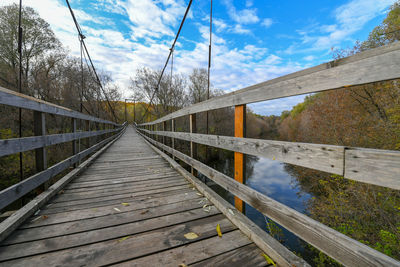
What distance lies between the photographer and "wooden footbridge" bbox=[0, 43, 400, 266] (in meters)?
0.70

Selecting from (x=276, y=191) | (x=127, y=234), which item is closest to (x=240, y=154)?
(x=127, y=234)

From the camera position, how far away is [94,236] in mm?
1215

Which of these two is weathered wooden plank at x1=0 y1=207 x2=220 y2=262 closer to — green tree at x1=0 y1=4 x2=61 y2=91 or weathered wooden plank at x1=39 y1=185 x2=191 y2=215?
weathered wooden plank at x1=39 y1=185 x2=191 y2=215

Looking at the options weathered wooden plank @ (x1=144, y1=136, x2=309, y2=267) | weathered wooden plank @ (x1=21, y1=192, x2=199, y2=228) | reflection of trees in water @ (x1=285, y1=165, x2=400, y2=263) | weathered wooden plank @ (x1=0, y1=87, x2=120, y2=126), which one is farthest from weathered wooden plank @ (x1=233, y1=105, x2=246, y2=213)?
reflection of trees in water @ (x1=285, y1=165, x2=400, y2=263)

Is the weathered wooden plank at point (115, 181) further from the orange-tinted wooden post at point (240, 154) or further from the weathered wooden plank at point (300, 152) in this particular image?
the weathered wooden plank at point (300, 152)

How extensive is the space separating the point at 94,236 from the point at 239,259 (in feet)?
3.36

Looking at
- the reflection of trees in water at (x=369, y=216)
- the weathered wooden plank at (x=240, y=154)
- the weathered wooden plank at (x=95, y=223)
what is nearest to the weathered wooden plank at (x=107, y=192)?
the weathered wooden plank at (x=95, y=223)

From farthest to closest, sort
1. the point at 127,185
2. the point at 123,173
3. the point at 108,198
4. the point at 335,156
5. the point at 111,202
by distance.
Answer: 1. the point at 123,173
2. the point at 127,185
3. the point at 108,198
4. the point at 111,202
5. the point at 335,156

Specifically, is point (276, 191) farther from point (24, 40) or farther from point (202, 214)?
point (24, 40)

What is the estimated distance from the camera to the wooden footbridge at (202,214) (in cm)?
70

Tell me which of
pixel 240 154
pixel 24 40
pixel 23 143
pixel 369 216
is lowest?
pixel 369 216

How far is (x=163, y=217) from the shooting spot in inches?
57.9

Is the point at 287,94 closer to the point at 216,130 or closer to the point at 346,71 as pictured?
the point at 346,71

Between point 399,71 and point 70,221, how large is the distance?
2190 mm
